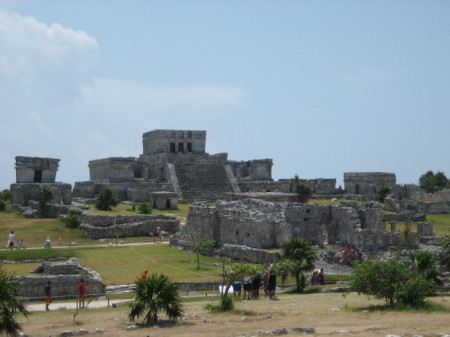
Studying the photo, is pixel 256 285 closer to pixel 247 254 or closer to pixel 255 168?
pixel 247 254

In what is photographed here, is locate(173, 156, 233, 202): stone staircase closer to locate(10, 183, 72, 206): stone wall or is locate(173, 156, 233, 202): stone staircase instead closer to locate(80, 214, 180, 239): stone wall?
locate(10, 183, 72, 206): stone wall

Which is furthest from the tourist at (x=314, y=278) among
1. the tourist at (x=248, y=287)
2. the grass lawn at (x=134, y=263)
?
the grass lawn at (x=134, y=263)

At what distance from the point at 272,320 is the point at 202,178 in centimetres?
4771

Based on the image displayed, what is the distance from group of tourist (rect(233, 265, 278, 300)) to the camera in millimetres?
25422

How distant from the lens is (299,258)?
2731cm

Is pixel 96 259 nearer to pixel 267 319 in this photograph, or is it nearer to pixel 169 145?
pixel 267 319

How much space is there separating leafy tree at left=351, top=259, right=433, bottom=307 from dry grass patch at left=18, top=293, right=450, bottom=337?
78 centimetres

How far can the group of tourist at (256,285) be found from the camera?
83.4 feet

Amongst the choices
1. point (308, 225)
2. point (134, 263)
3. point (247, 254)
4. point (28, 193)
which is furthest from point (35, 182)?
point (308, 225)

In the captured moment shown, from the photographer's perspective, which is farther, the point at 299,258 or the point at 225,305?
the point at 299,258

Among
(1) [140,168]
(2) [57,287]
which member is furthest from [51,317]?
(1) [140,168]

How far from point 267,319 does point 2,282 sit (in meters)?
7.49

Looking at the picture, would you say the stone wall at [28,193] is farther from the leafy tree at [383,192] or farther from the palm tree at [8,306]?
the palm tree at [8,306]

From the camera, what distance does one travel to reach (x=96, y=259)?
120 ft
